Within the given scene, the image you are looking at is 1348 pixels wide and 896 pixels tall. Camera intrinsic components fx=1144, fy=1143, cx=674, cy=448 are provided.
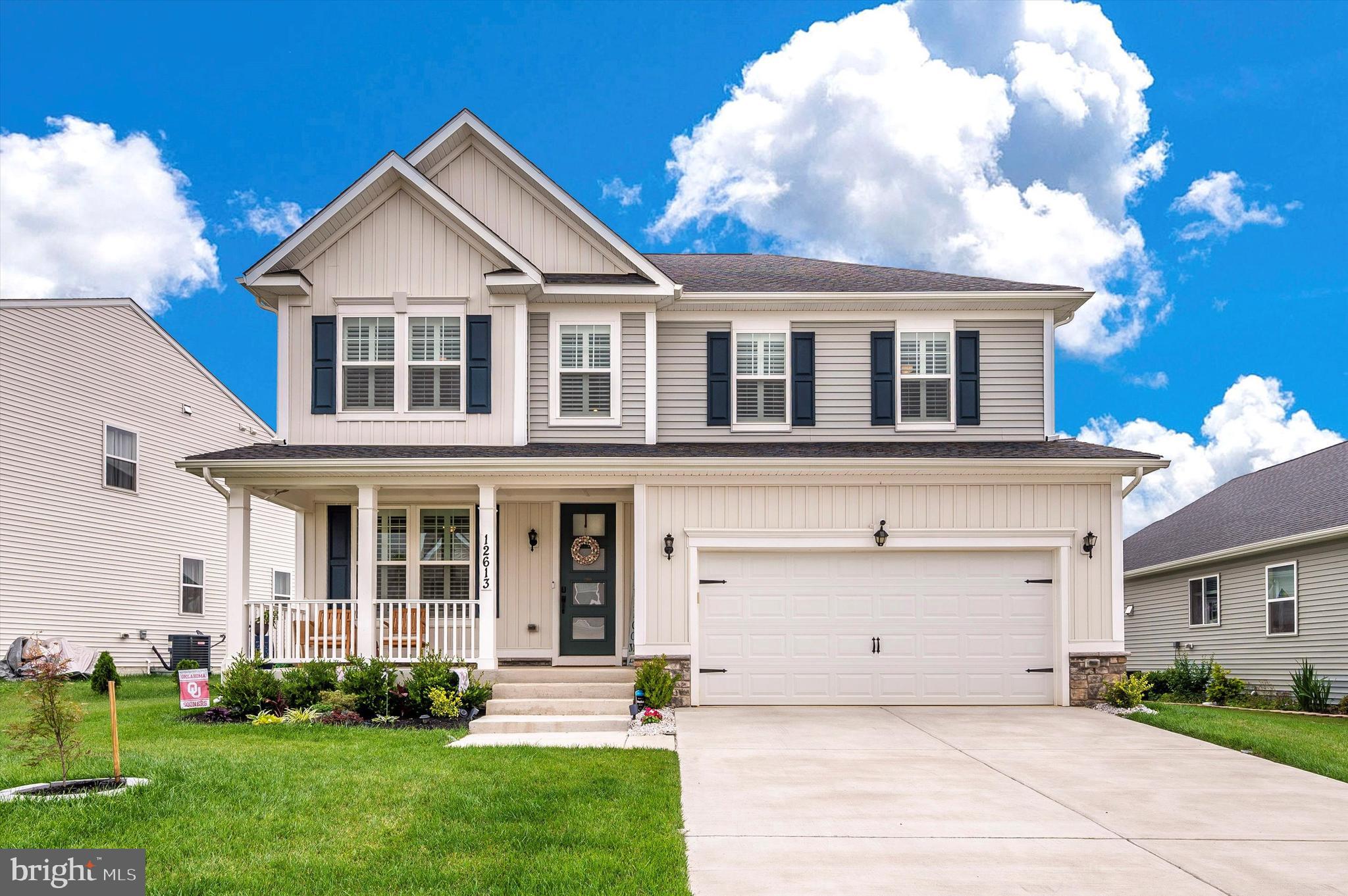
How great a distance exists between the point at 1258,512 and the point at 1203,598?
210 cm

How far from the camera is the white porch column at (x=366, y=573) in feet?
48.6

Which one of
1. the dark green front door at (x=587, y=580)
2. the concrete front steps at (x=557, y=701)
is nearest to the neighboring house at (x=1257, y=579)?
the dark green front door at (x=587, y=580)

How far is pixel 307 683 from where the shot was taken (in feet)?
45.9

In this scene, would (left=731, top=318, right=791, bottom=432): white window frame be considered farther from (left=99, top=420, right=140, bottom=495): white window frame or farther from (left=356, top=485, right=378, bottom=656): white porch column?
(left=99, top=420, right=140, bottom=495): white window frame

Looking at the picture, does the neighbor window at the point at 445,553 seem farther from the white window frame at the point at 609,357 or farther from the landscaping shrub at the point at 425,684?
the landscaping shrub at the point at 425,684

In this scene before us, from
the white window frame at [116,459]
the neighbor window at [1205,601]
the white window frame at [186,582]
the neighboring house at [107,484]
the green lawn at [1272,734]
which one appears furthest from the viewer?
the white window frame at [186,582]

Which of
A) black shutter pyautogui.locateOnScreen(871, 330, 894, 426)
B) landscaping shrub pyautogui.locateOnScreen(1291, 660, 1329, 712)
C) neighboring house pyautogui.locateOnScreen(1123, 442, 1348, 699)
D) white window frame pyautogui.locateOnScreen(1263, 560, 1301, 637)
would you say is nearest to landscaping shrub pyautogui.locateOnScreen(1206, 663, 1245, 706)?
neighboring house pyautogui.locateOnScreen(1123, 442, 1348, 699)

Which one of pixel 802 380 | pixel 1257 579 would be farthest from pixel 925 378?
pixel 1257 579

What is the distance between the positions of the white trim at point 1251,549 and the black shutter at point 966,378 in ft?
8.76

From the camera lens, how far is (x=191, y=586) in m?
25.9

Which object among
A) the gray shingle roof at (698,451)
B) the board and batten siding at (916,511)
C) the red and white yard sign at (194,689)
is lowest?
the red and white yard sign at (194,689)

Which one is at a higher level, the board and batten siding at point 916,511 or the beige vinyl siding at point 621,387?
the beige vinyl siding at point 621,387

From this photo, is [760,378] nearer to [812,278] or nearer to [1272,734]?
[812,278]

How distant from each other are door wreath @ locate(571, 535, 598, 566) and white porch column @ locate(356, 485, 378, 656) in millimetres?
2911
